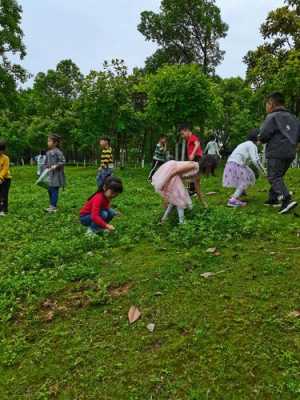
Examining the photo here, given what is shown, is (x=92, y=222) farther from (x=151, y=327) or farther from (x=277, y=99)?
(x=277, y=99)

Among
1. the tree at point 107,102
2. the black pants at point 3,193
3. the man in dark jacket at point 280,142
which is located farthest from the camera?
the tree at point 107,102

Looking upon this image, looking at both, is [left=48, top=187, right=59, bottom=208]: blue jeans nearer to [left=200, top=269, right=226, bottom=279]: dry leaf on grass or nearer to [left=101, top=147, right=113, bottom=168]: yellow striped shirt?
[left=101, top=147, right=113, bottom=168]: yellow striped shirt

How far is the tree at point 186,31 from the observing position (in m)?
38.9

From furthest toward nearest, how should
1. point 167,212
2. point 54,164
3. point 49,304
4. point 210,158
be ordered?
1. point 210,158
2. point 54,164
3. point 167,212
4. point 49,304

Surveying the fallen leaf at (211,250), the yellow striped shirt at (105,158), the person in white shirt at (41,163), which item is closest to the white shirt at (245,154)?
the fallen leaf at (211,250)

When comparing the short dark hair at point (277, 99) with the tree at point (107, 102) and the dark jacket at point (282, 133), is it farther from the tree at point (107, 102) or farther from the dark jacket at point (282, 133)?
the tree at point (107, 102)

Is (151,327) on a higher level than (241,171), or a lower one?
lower

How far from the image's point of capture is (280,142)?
9156mm

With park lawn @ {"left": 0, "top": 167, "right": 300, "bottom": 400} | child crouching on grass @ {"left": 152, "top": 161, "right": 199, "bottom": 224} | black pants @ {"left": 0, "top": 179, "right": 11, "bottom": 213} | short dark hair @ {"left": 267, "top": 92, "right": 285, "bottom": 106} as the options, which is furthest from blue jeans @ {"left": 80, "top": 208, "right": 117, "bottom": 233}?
black pants @ {"left": 0, "top": 179, "right": 11, "bottom": 213}

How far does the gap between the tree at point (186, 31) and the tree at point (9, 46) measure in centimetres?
1449

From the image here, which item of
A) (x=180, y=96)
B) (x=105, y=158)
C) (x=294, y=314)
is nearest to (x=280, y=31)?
(x=180, y=96)

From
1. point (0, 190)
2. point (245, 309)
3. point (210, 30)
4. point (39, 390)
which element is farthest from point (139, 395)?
point (210, 30)

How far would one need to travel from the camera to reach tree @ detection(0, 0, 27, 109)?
94.8ft

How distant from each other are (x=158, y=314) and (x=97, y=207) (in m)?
3.43
